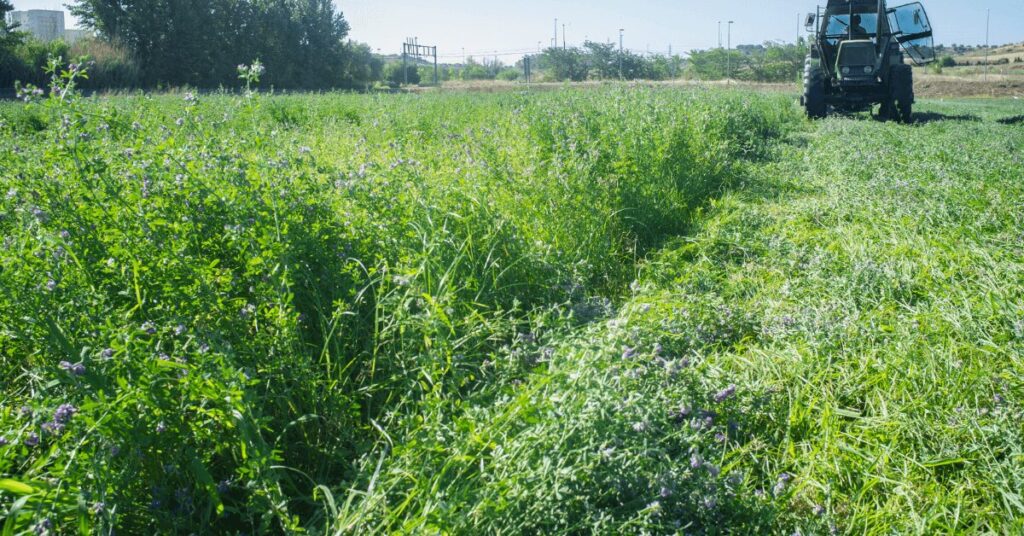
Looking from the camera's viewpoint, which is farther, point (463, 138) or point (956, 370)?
point (463, 138)

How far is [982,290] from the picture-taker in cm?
345

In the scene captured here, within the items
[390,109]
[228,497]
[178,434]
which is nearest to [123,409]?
[178,434]

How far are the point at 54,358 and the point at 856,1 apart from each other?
56.6ft

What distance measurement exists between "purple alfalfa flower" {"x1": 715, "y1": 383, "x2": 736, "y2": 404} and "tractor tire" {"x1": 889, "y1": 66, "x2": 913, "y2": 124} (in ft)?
46.5

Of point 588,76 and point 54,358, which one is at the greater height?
point 588,76

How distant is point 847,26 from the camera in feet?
49.6

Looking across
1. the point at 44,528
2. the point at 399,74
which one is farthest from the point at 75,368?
the point at 399,74

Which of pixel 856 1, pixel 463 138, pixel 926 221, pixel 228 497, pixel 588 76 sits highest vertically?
pixel 588 76

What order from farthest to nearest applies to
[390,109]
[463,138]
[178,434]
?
[390,109] → [463,138] → [178,434]

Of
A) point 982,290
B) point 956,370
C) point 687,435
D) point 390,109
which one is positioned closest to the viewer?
point 687,435

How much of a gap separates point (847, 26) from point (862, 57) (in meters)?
1.28

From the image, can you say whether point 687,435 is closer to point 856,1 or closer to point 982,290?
point 982,290

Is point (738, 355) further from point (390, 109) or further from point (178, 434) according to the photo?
point (390, 109)

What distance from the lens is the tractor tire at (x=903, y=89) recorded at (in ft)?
45.4
